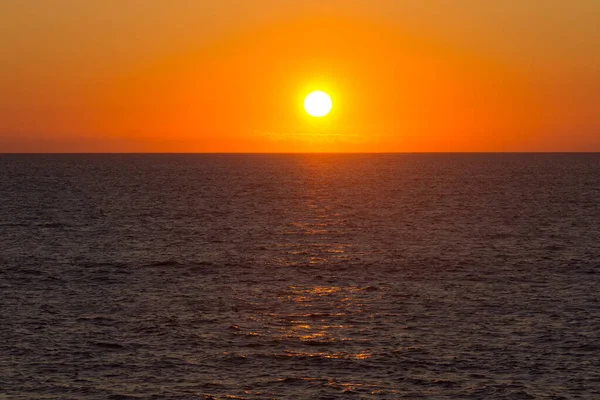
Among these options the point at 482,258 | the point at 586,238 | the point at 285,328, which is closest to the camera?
the point at 285,328

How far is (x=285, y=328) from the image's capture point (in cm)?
4791

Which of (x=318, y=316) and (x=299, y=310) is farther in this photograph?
(x=299, y=310)

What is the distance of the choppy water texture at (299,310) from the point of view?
38.5m

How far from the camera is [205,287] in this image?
60906 mm

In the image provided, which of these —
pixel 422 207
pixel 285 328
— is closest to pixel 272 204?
pixel 422 207

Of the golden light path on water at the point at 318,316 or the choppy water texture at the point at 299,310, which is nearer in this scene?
the choppy water texture at the point at 299,310

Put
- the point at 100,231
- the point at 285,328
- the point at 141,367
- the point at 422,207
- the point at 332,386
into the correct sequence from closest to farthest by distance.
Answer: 1. the point at 332,386
2. the point at 141,367
3. the point at 285,328
4. the point at 100,231
5. the point at 422,207

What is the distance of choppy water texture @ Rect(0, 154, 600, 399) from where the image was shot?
126 feet

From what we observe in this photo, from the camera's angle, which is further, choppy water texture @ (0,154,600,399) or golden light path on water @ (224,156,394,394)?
golden light path on water @ (224,156,394,394)

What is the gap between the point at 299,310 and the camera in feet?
172

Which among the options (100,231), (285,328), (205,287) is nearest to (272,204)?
(100,231)

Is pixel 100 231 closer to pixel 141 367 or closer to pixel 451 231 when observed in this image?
pixel 451 231

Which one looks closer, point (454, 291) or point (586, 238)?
point (454, 291)

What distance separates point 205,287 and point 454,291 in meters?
18.8
